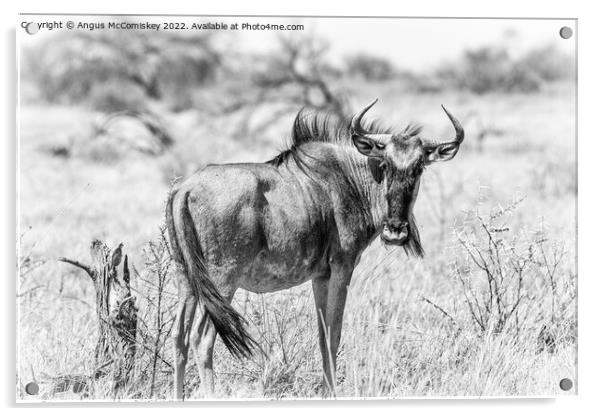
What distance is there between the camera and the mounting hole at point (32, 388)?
5.28 metres

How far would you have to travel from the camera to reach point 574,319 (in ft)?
19.2

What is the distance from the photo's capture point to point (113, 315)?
5.21 meters

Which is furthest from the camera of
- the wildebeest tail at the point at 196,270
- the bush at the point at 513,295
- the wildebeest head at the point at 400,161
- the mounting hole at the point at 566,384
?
the bush at the point at 513,295

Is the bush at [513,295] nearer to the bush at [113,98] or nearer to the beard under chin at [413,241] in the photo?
the beard under chin at [413,241]

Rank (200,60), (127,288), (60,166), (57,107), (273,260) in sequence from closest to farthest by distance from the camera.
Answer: (273,260)
(127,288)
(60,166)
(57,107)
(200,60)

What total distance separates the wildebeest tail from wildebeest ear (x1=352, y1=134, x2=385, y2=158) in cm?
101

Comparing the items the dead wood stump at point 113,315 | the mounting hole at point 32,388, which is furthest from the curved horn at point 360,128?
the mounting hole at point 32,388

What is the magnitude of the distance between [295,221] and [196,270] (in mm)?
617

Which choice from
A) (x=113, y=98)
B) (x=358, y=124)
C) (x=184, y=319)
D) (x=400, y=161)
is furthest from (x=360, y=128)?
(x=113, y=98)

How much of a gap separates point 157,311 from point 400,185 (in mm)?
1704

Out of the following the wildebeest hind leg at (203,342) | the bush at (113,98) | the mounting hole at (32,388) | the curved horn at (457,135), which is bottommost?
the mounting hole at (32,388)

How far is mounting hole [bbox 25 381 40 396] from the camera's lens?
5277 millimetres

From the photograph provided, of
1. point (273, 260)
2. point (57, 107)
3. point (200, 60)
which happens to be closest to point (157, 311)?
point (273, 260)

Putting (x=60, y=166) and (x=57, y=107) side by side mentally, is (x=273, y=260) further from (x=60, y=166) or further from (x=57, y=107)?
(x=57, y=107)
